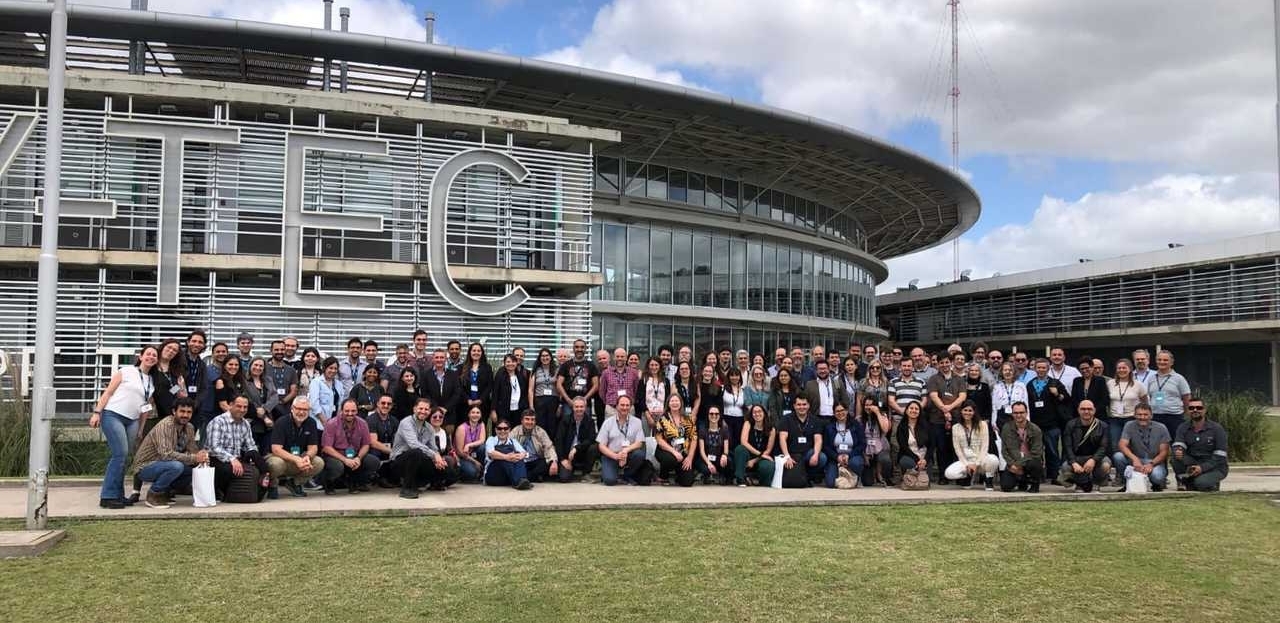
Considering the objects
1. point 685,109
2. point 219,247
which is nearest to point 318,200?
point 219,247

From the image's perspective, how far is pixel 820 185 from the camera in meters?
30.4

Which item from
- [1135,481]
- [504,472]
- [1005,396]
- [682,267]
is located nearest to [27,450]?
[504,472]

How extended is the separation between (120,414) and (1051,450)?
426 inches

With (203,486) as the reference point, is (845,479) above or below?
below

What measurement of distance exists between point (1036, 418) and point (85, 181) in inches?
657

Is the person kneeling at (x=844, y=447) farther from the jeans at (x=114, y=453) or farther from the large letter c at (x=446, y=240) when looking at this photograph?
the large letter c at (x=446, y=240)

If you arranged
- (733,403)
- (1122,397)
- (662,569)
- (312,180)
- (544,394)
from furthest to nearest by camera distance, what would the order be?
(312,180) → (544,394) → (733,403) → (1122,397) → (662,569)

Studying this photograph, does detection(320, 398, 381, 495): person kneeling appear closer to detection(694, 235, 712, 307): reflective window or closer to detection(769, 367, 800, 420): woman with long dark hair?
detection(769, 367, 800, 420): woman with long dark hair

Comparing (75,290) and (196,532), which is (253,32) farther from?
(196,532)

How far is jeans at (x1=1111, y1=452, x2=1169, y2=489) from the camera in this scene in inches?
402

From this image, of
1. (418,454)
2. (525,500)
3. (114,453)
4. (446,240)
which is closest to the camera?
(114,453)

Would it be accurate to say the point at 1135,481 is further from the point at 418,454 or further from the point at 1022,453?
the point at 418,454

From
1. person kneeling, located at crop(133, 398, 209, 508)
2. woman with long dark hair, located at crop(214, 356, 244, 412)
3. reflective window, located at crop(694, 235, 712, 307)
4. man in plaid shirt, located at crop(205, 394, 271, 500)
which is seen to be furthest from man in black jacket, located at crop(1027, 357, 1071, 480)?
reflective window, located at crop(694, 235, 712, 307)

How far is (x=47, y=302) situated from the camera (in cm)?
738
